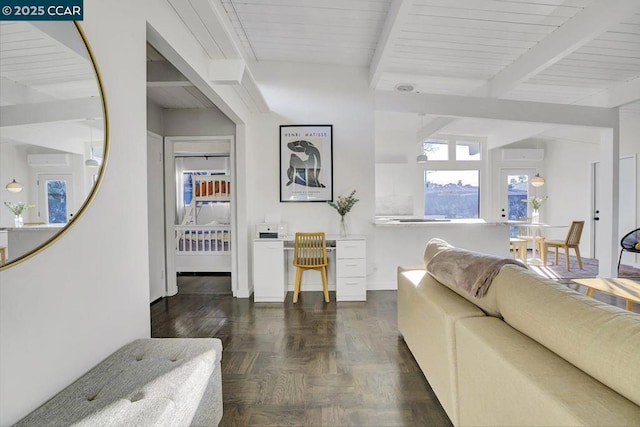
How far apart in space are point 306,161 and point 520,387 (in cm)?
385

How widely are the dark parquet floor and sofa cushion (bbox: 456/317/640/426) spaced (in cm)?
56

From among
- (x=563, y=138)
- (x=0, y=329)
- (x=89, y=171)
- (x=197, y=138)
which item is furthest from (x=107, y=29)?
(x=563, y=138)

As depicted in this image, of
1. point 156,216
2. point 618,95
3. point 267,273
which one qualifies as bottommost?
point 267,273

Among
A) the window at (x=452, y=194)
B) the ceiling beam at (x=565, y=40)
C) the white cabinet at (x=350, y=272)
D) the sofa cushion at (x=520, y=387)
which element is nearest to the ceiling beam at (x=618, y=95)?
the ceiling beam at (x=565, y=40)

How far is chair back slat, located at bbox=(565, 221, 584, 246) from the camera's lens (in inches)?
224

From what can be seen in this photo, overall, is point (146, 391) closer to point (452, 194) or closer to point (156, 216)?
point (156, 216)

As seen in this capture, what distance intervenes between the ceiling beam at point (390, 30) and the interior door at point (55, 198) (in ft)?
8.42

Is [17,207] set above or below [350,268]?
above

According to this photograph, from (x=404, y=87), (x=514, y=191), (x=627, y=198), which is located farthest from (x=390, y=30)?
(x=514, y=191)

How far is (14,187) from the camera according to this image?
1046 mm

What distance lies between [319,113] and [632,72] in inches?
160

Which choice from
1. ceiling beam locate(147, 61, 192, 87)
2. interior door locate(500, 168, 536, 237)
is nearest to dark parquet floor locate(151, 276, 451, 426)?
ceiling beam locate(147, 61, 192, 87)

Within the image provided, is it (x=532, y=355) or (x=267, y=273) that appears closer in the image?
(x=532, y=355)

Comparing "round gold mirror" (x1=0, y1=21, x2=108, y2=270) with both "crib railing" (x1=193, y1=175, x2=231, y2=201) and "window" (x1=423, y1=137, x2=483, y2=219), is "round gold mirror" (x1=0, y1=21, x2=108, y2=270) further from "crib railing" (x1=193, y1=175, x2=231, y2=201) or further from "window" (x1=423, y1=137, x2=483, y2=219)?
"window" (x1=423, y1=137, x2=483, y2=219)
